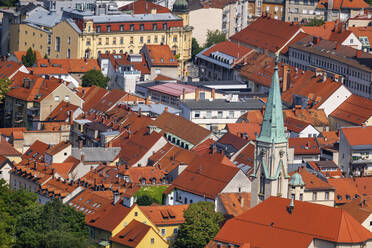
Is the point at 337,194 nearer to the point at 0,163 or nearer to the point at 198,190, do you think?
the point at 198,190

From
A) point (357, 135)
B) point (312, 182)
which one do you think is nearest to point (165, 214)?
point (312, 182)

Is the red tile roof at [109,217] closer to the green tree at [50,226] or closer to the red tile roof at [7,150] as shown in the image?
the green tree at [50,226]

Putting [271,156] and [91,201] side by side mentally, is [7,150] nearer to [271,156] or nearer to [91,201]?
[91,201]

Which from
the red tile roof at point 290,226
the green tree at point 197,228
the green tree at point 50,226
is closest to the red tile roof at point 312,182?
the green tree at point 197,228

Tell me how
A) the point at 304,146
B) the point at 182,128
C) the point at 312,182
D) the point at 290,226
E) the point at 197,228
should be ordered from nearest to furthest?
the point at 290,226, the point at 197,228, the point at 312,182, the point at 304,146, the point at 182,128

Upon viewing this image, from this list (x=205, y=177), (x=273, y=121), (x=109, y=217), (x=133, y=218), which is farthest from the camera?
(x=205, y=177)

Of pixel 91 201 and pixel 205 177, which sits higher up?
pixel 205 177
